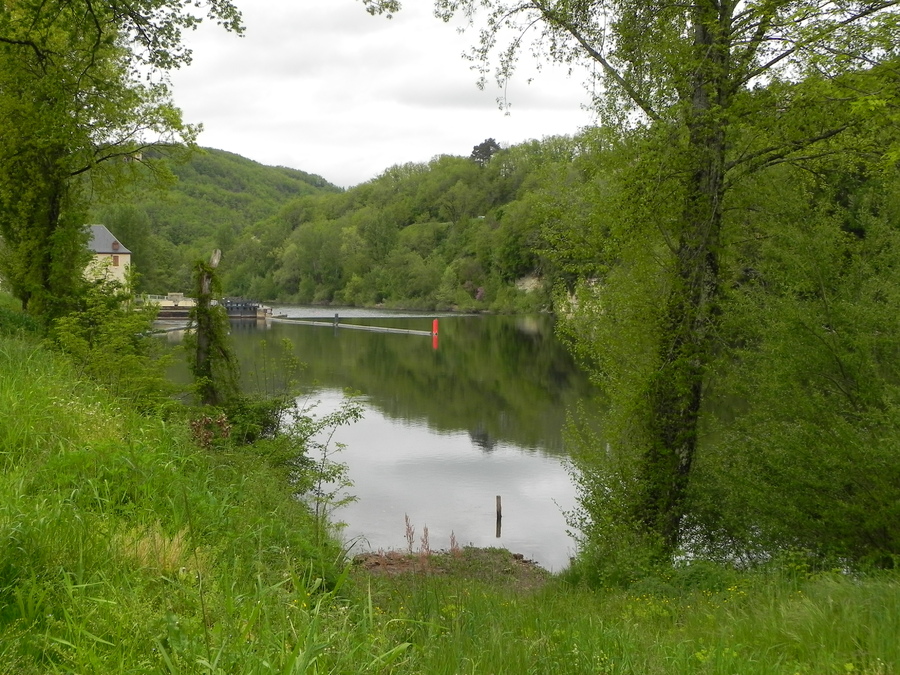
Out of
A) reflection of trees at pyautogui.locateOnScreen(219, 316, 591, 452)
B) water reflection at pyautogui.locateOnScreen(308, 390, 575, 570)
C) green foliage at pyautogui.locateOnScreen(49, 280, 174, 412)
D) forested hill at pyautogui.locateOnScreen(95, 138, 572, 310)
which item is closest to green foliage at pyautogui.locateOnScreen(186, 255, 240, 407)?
reflection of trees at pyautogui.locateOnScreen(219, 316, 591, 452)

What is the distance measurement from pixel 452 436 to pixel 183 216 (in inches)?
5252

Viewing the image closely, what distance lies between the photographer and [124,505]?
→ 3.96 meters

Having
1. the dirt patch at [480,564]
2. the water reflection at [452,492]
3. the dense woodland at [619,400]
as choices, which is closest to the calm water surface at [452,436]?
the water reflection at [452,492]

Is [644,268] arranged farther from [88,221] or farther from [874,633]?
[88,221]

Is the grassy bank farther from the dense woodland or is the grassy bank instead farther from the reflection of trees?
the reflection of trees

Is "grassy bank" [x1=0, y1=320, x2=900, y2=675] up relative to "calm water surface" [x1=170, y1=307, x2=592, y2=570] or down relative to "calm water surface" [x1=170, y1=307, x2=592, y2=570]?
up

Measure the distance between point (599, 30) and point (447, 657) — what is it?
9.97 m

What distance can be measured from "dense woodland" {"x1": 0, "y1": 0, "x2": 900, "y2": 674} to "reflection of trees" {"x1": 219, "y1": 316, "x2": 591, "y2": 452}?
762cm

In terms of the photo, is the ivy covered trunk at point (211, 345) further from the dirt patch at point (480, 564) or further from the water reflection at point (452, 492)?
the dirt patch at point (480, 564)

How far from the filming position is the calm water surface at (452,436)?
1550cm

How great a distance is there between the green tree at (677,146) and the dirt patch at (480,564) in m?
2.47

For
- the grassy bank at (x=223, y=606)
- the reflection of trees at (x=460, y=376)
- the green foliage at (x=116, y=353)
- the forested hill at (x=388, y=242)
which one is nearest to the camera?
the grassy bank at (x=223, y=606)

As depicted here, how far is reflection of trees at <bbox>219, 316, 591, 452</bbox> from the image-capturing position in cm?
2523

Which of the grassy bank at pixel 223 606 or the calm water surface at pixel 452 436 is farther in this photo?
the calm water surface at pixel 452 436
